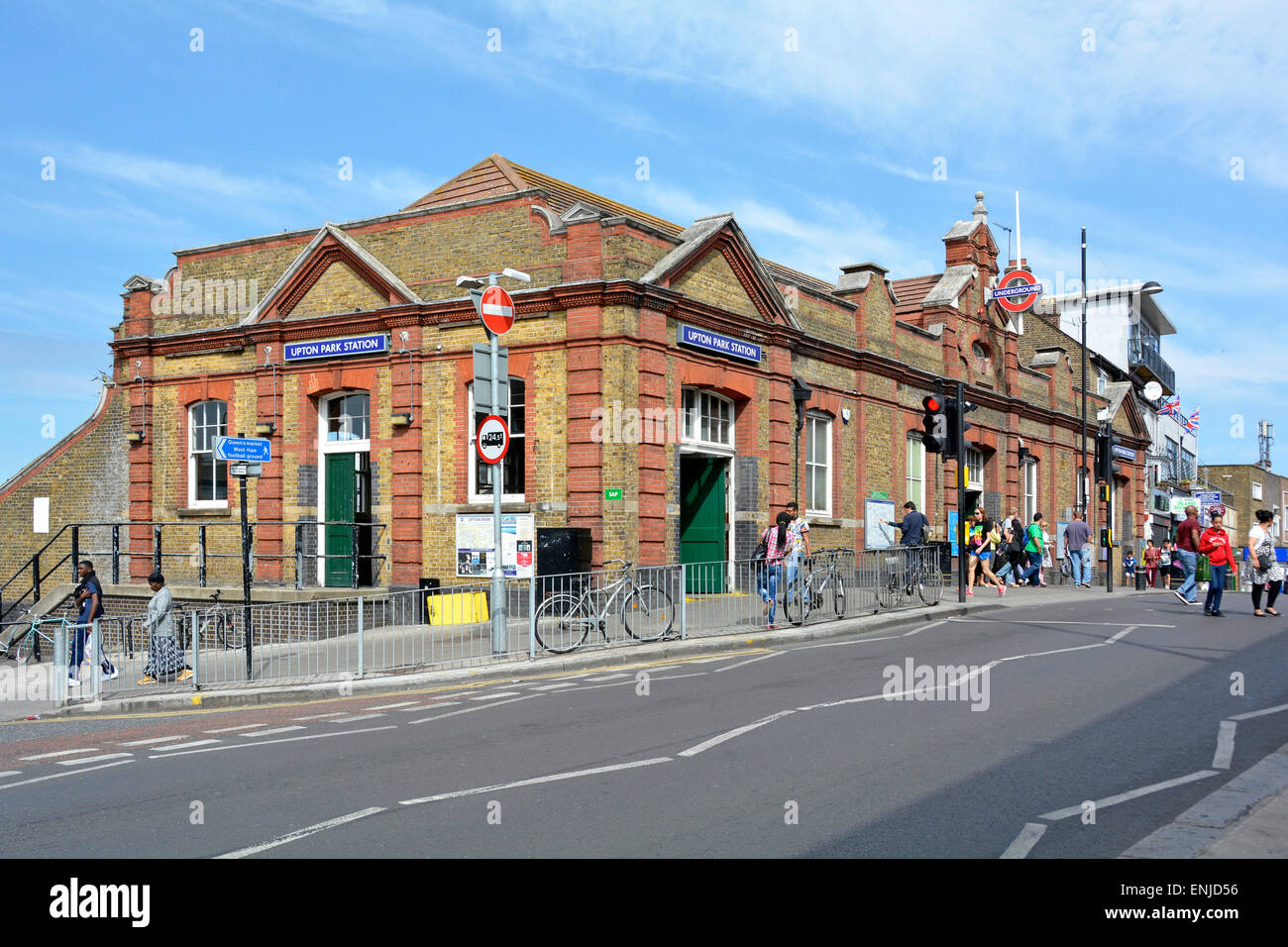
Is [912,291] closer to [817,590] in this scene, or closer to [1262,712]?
[817,590]

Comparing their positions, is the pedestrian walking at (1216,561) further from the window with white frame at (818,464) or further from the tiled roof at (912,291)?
the tiled roof at (912,291)

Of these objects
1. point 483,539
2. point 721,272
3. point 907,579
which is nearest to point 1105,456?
point 907,579

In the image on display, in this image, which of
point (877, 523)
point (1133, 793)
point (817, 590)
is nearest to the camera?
point (1133, 793)

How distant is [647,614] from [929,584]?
6.93m

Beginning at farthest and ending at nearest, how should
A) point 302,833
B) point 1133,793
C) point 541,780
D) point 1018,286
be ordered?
point 1018,286 < point 541,780 < point 1133,793 < point 302,833

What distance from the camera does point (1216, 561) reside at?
17.8 meters

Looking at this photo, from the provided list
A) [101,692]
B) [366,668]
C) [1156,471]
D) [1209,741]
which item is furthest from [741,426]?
[1156,471]

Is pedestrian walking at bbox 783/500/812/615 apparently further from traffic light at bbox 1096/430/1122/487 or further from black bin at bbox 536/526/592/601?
traffic light at bbox 1096/430/1122/487

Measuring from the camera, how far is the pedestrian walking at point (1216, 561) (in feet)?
57.5

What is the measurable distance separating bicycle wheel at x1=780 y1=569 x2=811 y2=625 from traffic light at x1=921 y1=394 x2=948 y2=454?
401 cm

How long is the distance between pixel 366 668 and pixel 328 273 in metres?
10.4

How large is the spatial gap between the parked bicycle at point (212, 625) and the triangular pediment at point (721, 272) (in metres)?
8.60

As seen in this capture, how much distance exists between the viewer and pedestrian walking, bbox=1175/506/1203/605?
19312mm
